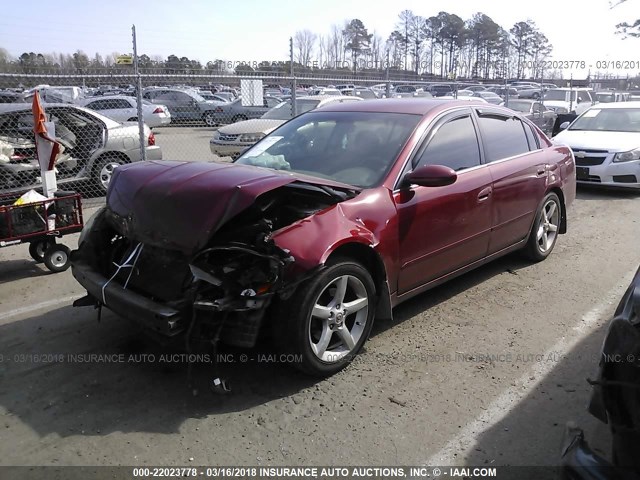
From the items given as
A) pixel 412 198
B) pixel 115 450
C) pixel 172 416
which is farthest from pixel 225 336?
pixel 412 198

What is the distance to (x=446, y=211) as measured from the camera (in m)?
4.21

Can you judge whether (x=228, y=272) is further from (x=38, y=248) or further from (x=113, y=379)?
(x=38, y=248)

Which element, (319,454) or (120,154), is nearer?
(319,454)

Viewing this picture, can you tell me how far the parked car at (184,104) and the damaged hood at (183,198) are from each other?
1923 centimetres

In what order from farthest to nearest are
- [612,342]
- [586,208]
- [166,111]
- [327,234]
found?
[166,111] < [586,208] < [327,234] < [612,342]

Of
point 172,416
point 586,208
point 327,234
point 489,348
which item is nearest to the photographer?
point 172,416

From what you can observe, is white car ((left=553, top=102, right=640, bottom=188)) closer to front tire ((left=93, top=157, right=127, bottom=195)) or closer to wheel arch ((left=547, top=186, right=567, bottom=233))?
wheel arch ((left=547, top=186, right=567, bottom=233))

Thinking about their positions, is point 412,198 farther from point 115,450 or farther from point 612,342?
point 115,450

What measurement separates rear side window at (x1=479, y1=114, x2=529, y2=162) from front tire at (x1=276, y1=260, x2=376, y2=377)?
2.05 metres

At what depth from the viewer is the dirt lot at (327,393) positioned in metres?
2.83

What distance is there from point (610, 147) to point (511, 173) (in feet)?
19.2

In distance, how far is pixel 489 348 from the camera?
3.91 meters

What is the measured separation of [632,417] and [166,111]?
21.5m

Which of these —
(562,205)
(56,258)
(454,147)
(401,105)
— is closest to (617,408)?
(454,147)
